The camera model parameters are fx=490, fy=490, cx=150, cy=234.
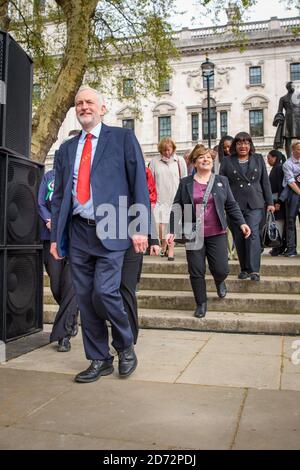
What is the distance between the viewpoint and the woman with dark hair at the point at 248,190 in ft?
20.2

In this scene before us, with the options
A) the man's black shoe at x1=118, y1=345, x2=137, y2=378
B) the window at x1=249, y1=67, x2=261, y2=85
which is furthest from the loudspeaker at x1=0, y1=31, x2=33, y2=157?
the window at x1=249, y1=67, x2=261, y2=85

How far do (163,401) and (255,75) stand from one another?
47.3 m

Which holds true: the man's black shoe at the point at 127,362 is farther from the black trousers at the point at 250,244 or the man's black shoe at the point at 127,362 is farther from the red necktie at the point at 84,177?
the black trousers at the point at 250,244

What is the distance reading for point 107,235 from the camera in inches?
142

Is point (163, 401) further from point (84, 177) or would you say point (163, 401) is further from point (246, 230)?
point (246, 230)

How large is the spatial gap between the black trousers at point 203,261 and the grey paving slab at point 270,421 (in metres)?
A: 2.18

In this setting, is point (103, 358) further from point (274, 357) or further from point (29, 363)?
point (274, 357)

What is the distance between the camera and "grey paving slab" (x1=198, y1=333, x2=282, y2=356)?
451cm

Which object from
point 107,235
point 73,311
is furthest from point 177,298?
point 107,235

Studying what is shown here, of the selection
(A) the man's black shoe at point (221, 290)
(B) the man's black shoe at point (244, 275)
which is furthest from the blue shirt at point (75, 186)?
(B) the man's black shoe at point (244, 275)

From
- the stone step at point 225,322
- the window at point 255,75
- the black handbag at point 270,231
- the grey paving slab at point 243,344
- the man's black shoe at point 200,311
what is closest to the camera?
the grey paving slab at point 243,344

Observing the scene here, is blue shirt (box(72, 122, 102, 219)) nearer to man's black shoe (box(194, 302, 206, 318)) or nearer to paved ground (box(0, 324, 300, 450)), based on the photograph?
paved ground (box(0, 324, 300, 450))

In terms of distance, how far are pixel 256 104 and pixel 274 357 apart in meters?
45.3

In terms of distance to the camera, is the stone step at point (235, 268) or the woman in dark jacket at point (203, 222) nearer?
the woman in dark jacket at point (203, 222)
